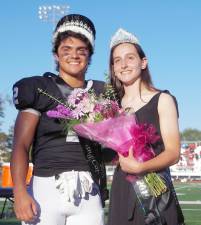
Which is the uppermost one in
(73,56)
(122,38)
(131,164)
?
(122,38)

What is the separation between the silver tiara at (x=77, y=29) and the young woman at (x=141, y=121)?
225 millimetres

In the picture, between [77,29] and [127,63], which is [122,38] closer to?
[127,63]

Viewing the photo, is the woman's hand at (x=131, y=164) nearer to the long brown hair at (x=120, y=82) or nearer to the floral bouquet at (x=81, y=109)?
the floral bouquet at (x=81, y=109)

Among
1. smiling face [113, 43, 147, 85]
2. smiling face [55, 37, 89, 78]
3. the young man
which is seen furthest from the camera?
smiling face [113, 43, 147, 85]

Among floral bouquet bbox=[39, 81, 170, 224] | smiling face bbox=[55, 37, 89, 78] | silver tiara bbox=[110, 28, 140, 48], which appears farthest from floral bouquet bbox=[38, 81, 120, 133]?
silver tiara bbox=[110, 28, 140, 48]

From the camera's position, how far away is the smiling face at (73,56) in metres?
3.23

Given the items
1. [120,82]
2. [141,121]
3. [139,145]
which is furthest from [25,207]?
[120,82]

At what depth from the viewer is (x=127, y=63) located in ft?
11.0

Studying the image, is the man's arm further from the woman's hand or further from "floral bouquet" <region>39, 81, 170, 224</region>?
the woman's hand

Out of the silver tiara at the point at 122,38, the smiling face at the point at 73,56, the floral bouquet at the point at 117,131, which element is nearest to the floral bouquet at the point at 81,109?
the floral bouquet at the point at 117,131

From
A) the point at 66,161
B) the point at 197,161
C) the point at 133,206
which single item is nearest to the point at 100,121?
the point at 66,161

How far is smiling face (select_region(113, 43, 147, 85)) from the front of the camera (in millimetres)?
3359

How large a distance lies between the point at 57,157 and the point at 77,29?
0.78 metres

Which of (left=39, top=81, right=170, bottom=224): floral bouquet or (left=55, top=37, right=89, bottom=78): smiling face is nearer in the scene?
(left=39, top=81, right=170, bottom=224): floral bouquet
